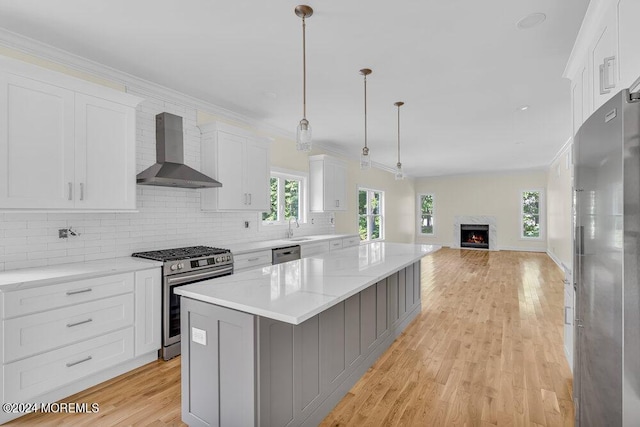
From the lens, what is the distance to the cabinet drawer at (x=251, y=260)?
354 cm

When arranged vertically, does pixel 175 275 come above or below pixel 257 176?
below

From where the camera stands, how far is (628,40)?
1438mm

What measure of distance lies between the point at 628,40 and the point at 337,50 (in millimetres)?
1798

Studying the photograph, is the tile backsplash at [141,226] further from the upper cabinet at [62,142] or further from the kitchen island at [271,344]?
the kitchen island at [271,344]

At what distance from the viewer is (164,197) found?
3.49m

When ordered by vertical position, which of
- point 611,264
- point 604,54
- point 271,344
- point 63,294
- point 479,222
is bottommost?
point 271,344

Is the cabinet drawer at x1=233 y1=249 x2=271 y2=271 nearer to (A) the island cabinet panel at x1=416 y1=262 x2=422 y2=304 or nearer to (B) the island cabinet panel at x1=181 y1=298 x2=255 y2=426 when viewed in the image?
(B) the island cabinet panel at x1=181 y1=298 x2=255 y2=426

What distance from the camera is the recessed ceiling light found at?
2.15 m

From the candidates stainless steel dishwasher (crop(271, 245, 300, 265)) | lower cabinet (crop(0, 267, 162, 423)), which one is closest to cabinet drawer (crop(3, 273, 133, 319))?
lower cabinet (crop(0, 267, 162, 423))

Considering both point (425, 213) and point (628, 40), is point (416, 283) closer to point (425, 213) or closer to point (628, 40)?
point (628, 40)

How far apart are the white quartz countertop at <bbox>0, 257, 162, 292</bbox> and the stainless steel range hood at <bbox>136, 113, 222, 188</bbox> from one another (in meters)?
0.77

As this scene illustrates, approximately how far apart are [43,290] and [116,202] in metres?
0.86

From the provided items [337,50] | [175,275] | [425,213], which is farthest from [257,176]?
[425,213]

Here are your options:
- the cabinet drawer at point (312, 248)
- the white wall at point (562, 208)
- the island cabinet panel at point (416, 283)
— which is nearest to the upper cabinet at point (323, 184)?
the cabinet drawer at point (312, 248)
